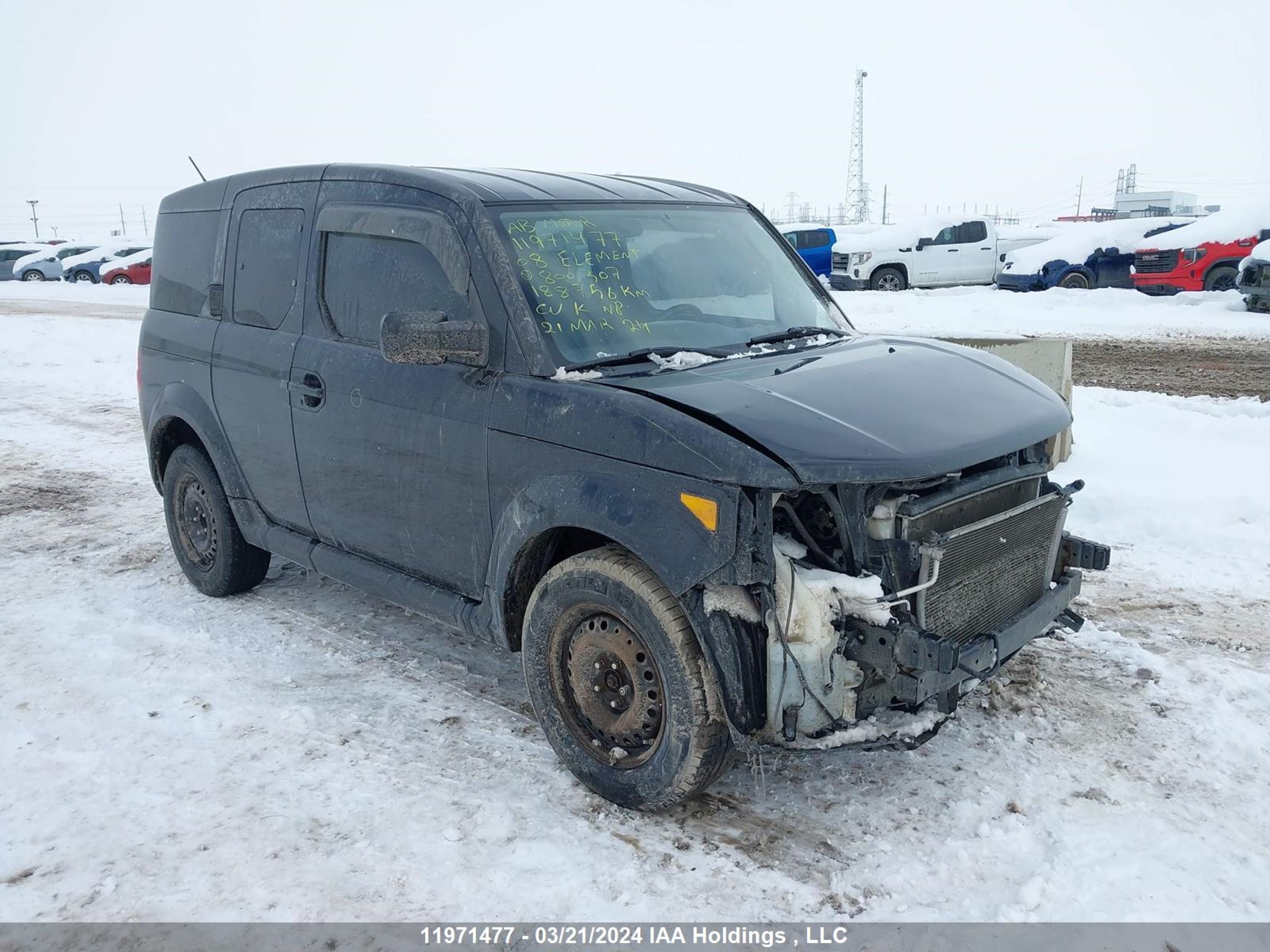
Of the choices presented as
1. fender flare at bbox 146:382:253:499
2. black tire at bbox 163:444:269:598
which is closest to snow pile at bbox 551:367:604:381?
fender flare at bbox 146:382:253:499

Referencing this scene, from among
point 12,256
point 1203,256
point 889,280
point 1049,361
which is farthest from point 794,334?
point 12,256

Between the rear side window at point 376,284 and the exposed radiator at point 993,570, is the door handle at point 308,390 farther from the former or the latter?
the exposed radiator at point 993,570

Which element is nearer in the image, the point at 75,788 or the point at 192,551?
the point at 75,788

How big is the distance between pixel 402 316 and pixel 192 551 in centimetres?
285

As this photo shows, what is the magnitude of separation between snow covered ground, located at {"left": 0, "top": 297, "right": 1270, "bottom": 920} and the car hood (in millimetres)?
1227

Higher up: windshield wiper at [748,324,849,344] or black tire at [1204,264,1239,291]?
windshield wiper at [748,324,849,344]

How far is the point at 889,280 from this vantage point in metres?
24.6

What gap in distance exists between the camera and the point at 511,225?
12.8ft

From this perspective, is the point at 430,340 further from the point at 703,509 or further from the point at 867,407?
the point at 867,407

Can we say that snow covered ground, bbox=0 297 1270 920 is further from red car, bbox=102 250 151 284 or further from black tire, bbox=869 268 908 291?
red car, bbox=102 250 151 284

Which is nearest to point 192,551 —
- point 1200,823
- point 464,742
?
point 464,742

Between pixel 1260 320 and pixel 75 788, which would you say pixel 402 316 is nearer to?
pixel 75 788

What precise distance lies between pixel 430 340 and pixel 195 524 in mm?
2825

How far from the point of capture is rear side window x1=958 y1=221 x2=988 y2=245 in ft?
80.6
